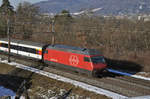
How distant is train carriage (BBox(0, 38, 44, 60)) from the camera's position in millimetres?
26312

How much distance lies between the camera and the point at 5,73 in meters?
25.0

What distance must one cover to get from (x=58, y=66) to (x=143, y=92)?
1010 cm

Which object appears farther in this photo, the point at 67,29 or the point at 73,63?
the point at 67,29

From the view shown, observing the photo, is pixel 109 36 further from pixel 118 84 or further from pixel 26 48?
pixel 118 84

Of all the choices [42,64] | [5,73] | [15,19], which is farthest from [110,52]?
[15,19]

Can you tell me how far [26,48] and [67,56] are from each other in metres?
8.73

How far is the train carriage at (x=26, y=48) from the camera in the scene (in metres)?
26.3

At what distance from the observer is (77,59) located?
20656mm

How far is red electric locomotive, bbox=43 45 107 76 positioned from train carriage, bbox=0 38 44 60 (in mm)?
2139

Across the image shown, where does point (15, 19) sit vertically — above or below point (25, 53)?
above

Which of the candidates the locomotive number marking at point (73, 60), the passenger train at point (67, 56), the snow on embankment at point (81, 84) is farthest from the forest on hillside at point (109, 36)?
the locomotive number marking at point (73, 60)

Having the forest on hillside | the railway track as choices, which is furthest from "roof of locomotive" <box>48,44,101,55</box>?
the forest on hillside

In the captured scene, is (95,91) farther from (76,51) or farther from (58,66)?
(58,66)

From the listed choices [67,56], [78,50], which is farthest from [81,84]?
[67,56]
